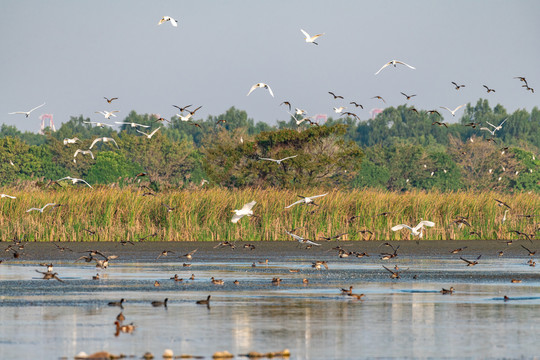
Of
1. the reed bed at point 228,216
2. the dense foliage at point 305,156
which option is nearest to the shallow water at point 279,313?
the reed bed at point 228,216

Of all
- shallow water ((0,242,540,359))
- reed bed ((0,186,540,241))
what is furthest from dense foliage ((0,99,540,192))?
shallow water ((0,242,540,359))

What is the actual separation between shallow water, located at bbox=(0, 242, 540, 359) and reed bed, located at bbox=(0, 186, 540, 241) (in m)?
10.6

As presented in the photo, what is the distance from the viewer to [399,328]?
14.8 metres

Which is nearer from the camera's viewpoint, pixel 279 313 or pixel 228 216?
pixel 279 313

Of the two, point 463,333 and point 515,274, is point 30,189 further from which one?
point 463,333

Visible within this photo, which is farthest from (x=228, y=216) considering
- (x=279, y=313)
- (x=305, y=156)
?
(x=305, y=156)

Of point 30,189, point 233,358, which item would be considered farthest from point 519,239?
point 233,358

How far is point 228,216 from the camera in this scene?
38531mm

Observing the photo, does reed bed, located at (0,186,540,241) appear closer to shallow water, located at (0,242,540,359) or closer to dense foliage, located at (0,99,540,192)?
dense foliage, located at (0,99,540,192)

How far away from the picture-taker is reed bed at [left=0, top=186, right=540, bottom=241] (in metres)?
36.8

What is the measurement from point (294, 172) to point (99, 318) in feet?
157

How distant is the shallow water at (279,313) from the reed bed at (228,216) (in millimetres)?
10610

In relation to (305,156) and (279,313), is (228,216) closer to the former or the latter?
(279,313)

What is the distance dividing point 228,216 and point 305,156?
83.2 feet
